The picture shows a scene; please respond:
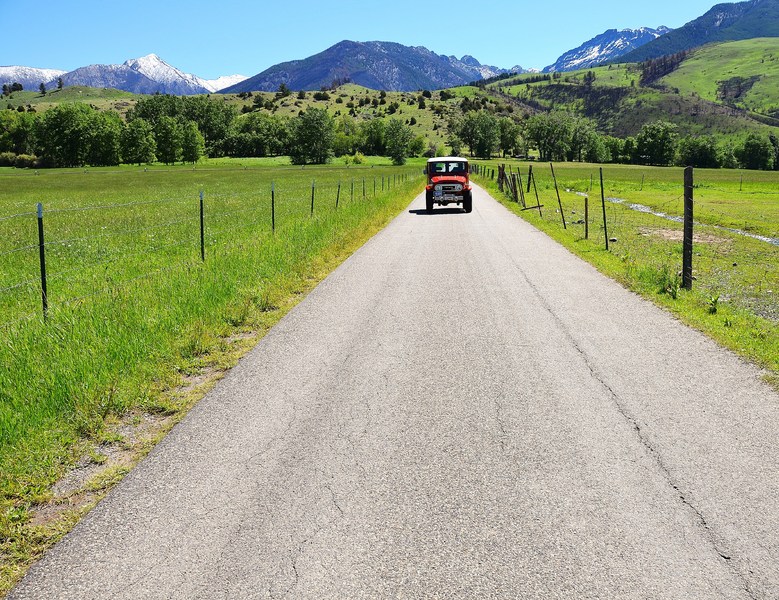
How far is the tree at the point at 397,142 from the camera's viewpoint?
143625 millimetres

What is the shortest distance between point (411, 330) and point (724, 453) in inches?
175

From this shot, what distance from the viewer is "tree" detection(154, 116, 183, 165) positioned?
4670 inches

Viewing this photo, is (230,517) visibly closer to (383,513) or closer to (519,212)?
(383,513)

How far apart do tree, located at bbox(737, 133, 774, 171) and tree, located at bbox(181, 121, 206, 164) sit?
419 ft

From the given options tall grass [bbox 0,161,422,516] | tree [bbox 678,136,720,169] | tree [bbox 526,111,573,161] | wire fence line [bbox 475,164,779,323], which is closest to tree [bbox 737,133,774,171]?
tree [bbox 678,136,720,169]

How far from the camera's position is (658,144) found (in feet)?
472

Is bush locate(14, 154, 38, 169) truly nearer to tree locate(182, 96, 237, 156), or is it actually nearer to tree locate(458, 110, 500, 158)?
tree locate(182, 96, 237, 156)

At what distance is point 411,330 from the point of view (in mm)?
8320

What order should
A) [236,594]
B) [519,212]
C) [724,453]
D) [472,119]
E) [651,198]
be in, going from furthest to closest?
1. [472,119]
2. [651,198]
3. [519,212]
4. [724,453]
5. [236,594]

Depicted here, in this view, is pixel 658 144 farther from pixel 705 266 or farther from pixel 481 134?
pixel 705 266

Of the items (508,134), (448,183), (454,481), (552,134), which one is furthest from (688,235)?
(508,134)

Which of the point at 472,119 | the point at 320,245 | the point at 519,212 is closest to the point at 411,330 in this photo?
the point at 320,245

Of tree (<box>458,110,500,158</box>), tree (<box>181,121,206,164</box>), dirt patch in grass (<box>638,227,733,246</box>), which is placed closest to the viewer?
dirt patch in grass (<box>638,227,733,246</box>)

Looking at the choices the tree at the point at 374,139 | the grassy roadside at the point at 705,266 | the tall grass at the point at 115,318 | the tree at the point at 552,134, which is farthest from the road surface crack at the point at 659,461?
the tree at the point at 552,134
